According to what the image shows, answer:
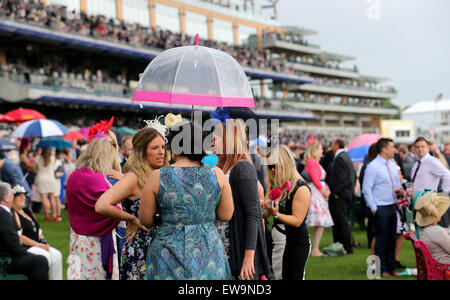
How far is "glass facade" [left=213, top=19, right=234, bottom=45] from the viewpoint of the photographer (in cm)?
5728

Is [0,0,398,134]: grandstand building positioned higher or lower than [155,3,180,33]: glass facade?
lower

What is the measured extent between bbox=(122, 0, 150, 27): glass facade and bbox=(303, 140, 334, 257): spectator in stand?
39739 mm

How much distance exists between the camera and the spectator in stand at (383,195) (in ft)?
22.9

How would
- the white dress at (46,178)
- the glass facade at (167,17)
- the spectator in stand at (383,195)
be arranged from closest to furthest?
the spectator in stand at (383,195) < the white dress at (46,178) < the glass facade at (167,17)

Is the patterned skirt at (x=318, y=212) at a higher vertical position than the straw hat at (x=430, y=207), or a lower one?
lower

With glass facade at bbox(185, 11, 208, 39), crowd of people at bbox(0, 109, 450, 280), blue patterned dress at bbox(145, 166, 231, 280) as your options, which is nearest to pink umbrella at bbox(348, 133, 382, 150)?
crowd of people at bbox(0, 109, 450, 280)

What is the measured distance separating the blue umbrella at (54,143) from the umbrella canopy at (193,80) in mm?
8998

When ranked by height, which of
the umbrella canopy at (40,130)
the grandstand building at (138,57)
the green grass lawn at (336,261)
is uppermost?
the grandstand building at (138,57)

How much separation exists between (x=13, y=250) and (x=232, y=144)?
2720 millimetres

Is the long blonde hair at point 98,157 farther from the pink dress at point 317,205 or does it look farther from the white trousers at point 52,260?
the pink dress at point 317,205

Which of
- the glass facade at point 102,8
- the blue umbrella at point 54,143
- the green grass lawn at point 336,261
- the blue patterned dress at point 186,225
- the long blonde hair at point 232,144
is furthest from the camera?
the glass facade at point 102,8

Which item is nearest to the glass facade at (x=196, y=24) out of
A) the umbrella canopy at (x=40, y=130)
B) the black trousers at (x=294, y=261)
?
the umbrella canopy at (x=40, y=130)

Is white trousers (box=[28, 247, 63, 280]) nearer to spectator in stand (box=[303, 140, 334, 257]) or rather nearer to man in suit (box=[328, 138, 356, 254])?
spectator in stand (box=[303, 140, 334, 257])

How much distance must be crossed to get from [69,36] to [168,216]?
31.5m
